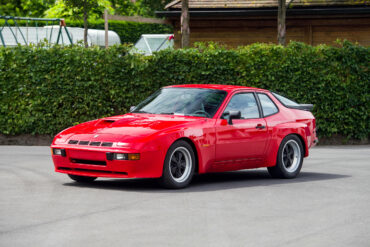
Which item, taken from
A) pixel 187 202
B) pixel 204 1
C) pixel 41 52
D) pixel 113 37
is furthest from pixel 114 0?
pixel 187 202

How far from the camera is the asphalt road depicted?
6.71m

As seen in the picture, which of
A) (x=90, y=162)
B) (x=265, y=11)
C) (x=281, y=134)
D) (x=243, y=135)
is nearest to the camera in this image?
(x=90, y=162)

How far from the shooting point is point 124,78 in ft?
60.5

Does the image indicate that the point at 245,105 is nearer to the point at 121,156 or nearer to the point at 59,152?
the point at 121,156

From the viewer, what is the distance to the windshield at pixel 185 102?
1082cm

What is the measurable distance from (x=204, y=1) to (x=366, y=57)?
1139 cm

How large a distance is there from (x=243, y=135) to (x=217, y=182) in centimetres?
82

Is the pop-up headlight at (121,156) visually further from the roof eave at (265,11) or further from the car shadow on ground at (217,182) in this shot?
the roof eave at (265,11)

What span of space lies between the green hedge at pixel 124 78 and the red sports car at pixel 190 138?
19.9 feet

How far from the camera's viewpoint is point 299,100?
1862cm

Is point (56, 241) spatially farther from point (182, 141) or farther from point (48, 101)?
point (48, 101)

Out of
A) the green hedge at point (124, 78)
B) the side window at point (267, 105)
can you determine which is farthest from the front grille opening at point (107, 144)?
the green hedge at point (124, 78)

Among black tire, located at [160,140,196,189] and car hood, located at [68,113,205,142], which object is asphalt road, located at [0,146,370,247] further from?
car hood, located at [68,113,205,142]

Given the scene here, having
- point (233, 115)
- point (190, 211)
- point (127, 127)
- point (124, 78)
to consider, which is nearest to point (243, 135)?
point (233, 115)
